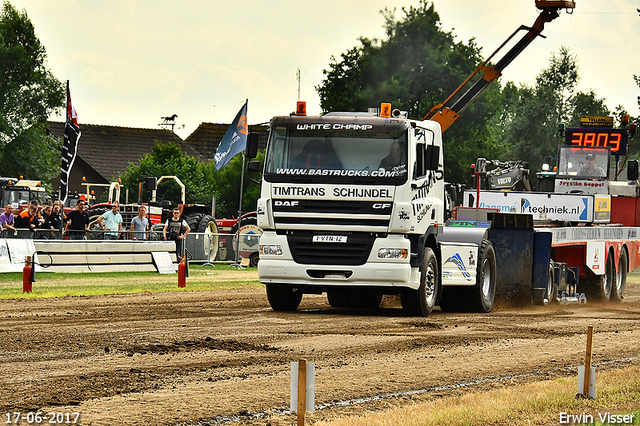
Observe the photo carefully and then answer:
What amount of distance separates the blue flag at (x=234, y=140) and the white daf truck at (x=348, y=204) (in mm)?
14634

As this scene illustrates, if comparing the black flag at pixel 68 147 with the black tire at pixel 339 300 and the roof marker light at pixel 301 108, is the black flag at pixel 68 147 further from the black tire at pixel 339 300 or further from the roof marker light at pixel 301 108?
the roof marker light at pixel 301 108

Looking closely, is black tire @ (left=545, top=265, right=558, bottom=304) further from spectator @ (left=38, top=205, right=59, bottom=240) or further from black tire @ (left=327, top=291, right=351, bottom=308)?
spectator @ (left=38, top=205, right=59, bottom=240)

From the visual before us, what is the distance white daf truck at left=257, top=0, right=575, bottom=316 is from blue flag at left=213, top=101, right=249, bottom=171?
14.6m

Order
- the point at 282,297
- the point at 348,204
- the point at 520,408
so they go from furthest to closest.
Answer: the point at 282,297 → the point at 348,204 → the point at 520,408

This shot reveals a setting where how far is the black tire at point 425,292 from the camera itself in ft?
50.3

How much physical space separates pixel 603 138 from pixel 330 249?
49.5 feet

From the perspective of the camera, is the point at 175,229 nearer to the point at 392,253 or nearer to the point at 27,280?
the point at 27,280

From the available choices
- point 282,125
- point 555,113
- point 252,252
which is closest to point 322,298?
point 282,125

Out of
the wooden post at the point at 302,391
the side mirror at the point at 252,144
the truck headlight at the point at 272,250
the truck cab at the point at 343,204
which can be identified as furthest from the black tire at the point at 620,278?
the wooden post at the point at 302,391

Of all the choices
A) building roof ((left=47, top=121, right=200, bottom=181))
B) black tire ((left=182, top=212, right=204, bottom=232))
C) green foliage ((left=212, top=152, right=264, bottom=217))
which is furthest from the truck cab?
building roof ((left=47, top=121, right=200, bottom=181))

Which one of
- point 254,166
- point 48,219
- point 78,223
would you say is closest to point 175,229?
point 78,223

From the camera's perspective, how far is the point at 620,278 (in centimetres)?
2345

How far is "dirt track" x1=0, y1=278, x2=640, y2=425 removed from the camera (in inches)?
306

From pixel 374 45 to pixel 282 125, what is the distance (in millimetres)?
41834
